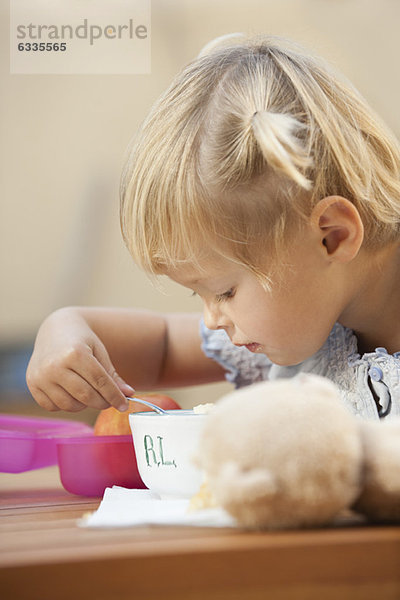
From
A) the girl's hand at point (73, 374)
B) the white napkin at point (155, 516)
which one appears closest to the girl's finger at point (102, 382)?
the girl's hand at point (73, 374)

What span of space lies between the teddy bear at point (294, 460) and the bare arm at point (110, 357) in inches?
18.1

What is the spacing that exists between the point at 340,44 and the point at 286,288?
1787 mm

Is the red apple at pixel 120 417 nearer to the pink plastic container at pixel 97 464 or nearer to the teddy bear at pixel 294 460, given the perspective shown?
the pink plastic container at pixel 97 464

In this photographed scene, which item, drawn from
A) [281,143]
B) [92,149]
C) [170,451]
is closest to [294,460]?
[170,451]

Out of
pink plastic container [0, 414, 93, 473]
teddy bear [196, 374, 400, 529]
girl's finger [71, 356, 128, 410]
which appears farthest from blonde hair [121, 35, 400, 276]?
teddy bear [196, 374, 400, 529]

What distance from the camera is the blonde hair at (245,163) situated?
2.32 ft

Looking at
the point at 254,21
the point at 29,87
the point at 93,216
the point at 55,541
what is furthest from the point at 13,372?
the point at 55,541

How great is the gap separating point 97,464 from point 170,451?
15cm

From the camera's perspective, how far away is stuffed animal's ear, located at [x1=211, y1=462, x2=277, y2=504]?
0.32 m

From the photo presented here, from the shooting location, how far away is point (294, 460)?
0.32 meters

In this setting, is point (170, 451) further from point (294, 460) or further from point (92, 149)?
point (92, 149)

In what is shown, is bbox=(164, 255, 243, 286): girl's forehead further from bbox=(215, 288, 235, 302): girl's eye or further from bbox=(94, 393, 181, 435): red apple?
bbox=(94, 393, 181, 435): red apple

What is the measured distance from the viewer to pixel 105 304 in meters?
2.44

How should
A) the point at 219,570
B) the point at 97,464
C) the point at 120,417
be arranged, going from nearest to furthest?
the point at 219,570 < the point at 97,464 < the point at 120,417
